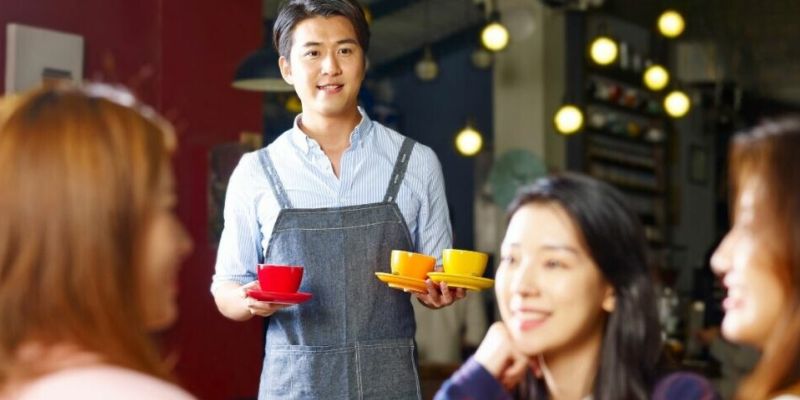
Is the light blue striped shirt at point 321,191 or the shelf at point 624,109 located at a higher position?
the shelf at point 624,109

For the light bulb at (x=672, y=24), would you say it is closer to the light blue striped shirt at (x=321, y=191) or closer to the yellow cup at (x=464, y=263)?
the light blue striped shirt at (x=321, y=191)

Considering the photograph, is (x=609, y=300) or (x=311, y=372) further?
(x=311, y=372)

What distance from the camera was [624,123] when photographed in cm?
1273

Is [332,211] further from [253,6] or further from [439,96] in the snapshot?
[439,96]

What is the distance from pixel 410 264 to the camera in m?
2.67

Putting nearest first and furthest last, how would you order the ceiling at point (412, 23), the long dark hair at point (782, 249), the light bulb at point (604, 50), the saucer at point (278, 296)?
the long dark hair at point (782, 249) → the saucer at point (278, 296) → the light bulb at point (604, 50) → the ceiling at point (412, 23)

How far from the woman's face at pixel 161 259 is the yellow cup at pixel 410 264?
3.98ft

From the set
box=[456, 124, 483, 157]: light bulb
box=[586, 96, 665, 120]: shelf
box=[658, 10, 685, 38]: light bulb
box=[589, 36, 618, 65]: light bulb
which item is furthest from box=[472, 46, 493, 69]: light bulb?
box=[658, 10, 685, 38]: light bulb

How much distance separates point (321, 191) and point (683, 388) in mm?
1205

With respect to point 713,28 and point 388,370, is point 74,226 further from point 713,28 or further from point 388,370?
point 713,28

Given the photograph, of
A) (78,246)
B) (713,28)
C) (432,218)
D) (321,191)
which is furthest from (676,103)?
(78,246)

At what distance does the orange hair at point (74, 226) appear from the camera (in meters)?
1.33

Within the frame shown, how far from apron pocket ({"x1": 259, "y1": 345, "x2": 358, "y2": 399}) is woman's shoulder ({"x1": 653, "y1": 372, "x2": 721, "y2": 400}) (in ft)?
3.34

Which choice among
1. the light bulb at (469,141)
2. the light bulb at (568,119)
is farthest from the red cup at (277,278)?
the light bulb at (469,141)
